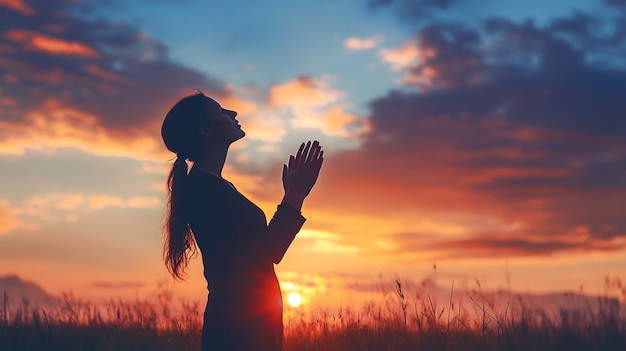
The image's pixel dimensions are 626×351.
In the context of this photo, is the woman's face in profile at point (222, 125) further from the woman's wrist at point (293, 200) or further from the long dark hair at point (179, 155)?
the woman's wrist at point (293, 200)

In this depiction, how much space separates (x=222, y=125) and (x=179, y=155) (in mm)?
377

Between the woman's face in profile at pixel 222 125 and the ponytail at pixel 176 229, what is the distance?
0.32 meters

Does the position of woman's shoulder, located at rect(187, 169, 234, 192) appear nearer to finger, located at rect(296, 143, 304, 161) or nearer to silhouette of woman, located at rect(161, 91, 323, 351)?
silhouette of woman, located at rect(161, 91, 323, 351)

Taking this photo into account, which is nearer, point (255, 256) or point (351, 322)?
point (255, 256)

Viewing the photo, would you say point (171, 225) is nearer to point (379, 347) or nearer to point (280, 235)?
point (280, 235)

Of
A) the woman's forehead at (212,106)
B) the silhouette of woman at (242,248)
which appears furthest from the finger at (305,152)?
the woman's forehead at (212,106)

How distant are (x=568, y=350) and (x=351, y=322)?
2.12m

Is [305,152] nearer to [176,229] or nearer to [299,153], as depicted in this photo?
[299,153]

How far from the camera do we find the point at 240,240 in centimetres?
359

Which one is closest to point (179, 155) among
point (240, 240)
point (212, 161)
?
point (212, 161)

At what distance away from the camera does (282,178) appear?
3.78m

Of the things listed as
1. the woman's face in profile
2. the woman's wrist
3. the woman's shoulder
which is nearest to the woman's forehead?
the woman's face in profile

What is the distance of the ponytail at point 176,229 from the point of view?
4160 millimetres

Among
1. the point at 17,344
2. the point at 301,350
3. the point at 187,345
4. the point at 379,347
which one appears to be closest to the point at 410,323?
the point at 379,347
